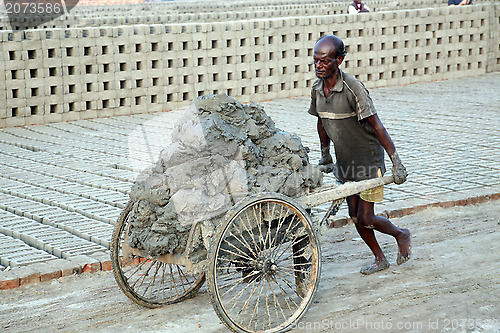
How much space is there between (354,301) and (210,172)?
117 cm

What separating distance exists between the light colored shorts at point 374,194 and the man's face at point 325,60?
2.43 ft

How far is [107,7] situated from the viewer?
2170 centimetres

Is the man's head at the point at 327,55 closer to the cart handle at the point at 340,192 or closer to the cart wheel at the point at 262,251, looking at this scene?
the cart handle at the point at 340,192

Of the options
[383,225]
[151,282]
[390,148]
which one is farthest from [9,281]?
[390,148]

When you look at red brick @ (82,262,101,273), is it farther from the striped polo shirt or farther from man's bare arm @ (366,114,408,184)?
man's bare arm @ (366,114,408,184)

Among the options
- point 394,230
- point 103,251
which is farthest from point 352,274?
point 103,251

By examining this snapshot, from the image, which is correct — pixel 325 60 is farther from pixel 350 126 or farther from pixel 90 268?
pixel 90 268

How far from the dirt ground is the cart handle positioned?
0.63 meters

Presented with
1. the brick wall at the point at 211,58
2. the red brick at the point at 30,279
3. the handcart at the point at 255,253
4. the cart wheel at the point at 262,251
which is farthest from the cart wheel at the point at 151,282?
the brick wall at the point at 211,58

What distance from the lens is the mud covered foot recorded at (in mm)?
4605

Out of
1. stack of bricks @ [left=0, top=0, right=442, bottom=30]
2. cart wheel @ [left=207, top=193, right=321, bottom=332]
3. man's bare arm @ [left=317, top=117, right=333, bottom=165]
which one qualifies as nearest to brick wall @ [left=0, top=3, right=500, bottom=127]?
stack of bricks @ [left=0, top=0, right=442, bottom=30]

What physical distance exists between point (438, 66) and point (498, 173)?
292 inches

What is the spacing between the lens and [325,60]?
422 centimetres

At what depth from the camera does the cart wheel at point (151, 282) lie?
159 inches
